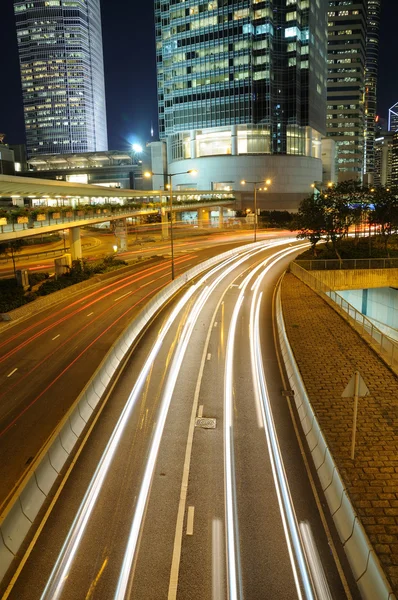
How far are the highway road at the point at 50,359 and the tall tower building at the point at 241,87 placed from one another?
84.3 metres

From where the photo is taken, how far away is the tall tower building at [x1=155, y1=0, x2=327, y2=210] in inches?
4299

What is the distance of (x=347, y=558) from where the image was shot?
29.8 feet

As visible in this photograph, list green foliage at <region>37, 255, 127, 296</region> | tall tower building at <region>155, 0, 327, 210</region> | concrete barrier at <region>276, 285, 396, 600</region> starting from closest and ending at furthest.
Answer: concrete barrier at <region>276, 285, 396, 600</region> < green foliage at <region>37, 255, 127, 296</region> < tall tower building at <region>155, 0, 327, 210</region>

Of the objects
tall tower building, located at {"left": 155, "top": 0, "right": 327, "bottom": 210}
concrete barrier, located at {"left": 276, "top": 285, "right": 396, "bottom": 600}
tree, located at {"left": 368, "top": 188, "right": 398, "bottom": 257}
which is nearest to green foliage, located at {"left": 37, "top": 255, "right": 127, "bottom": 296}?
concrete barrier, located at {"left": 276, "top": 285, "right": 396, "bottom": 600}

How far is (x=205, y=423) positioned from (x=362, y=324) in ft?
41.0

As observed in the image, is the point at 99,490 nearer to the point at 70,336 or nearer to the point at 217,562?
the point at 217,562

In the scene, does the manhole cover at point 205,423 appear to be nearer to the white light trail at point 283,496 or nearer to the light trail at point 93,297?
the white light trail at point 283,496

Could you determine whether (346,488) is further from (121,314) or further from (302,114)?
(302,114)

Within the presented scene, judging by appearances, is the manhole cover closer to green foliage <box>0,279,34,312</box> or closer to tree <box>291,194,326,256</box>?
green foliage <box>0,279,34,312</box>

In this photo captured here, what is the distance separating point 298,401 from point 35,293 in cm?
2555

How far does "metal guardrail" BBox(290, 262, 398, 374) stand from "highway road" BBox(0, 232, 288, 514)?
44.4 ft

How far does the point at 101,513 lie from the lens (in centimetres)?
1064

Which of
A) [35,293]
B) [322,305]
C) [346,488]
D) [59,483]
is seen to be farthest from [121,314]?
[346,488]

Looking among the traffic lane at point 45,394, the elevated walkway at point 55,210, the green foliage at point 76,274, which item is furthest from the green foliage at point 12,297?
the traffic lane at point 45,394
